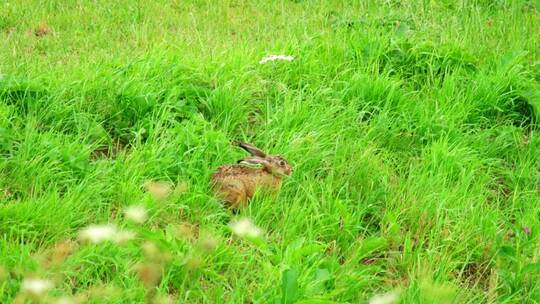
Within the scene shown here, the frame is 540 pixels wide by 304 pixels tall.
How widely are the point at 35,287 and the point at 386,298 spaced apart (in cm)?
120

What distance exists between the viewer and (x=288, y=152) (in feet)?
11.0

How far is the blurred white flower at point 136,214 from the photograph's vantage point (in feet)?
8.60

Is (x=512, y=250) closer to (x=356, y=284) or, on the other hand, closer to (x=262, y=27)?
(x=356, y=284)

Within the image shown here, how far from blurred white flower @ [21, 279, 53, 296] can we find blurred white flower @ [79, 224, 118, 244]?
285 millimetres

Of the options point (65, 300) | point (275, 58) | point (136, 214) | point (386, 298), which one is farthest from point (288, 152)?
point (65, 300)

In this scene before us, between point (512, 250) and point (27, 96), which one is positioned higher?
point (27, 96)

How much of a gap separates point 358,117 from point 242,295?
5.32 feet

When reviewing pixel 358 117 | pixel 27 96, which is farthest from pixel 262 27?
pixel 27 96

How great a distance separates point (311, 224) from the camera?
288 centimetres

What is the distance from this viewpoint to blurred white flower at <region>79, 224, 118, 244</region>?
7.91ft

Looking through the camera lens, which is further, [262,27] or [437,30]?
[262,27]

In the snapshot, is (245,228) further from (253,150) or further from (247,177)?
(253,150)

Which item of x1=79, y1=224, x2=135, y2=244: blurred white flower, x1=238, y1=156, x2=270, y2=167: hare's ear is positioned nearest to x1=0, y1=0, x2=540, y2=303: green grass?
x1=79, y1=224, x2=135, y2=244: blurred white flower

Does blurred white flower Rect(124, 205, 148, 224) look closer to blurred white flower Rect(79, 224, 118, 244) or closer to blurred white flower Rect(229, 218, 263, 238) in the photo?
blurred white flower Rect(79, 224, 118, 244)
